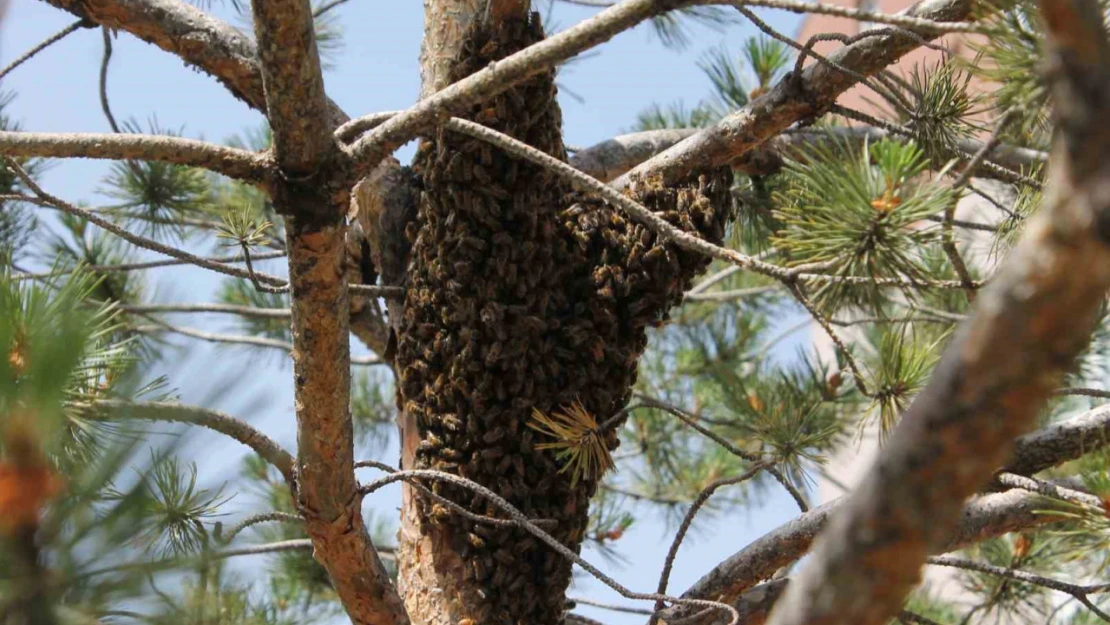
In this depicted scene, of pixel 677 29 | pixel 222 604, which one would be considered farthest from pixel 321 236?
pixel 677 29

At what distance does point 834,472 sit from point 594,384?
5383 millimetres

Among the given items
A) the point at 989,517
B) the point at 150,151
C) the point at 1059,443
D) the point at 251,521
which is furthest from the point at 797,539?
the point at 150,151

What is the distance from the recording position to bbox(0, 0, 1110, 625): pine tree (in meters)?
0.62

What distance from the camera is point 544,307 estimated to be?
175 cm

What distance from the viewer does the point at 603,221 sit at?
1.83 metres

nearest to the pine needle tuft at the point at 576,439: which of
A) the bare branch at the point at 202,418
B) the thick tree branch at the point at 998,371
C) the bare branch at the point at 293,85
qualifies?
the bare branch at the point at 202,418

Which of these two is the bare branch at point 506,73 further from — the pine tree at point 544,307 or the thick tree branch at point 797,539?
the thick tree branch at point 797,539

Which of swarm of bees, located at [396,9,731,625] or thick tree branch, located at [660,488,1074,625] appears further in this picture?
swarm of bees, located at [396,9,731,625]

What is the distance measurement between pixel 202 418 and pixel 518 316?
2.33 feet

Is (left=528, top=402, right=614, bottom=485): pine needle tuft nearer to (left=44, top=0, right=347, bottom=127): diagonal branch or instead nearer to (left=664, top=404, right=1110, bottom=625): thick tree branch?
(left=664, top=404, right=1110, bottom=625): thick tree branch

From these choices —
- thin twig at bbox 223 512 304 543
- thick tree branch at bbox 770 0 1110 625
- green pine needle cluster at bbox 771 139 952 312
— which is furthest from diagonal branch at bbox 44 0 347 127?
thick tree branch at bbox 770 0 1110 625

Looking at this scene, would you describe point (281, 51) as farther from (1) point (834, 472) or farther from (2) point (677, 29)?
(1) point (834, 472)

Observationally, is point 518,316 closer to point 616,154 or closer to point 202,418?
point 616,154

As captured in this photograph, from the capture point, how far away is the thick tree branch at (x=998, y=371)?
0.59 metres
